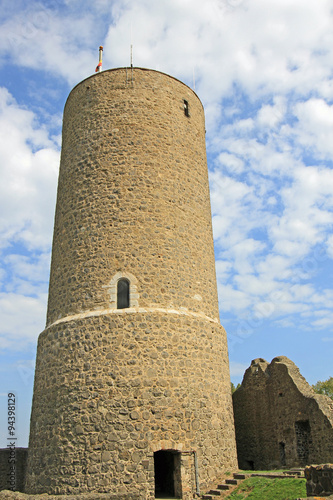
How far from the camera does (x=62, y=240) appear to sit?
46.4 feet

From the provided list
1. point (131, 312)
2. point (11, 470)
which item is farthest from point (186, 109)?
point (11, 470)

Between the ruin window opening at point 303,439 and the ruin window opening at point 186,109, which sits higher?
the ruin window opening at point 186,109

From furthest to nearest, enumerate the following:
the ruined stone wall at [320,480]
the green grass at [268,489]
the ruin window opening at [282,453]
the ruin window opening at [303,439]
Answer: the ruin window opening at [282,453], the ruin window opening at [303,439], the green grass at [268,489], the ruined stone wall at [320,480]

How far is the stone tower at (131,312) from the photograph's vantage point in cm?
1121

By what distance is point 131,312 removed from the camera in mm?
12164

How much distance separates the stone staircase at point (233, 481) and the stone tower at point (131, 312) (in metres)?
0.40

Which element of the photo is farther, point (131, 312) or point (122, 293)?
point (122, 293)

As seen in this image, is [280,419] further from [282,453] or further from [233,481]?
[233,481]

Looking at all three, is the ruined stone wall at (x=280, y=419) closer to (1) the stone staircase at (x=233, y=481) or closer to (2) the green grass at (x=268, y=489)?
(1) the stone staircase at (x=233, y=481)

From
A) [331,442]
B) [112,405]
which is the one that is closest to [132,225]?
[112,405]

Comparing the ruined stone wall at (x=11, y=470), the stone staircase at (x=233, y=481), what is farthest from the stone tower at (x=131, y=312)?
the ruined stone wall at (x=11, y=470)

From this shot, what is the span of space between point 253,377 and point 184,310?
18.8 feet

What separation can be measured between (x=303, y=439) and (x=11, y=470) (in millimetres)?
9759

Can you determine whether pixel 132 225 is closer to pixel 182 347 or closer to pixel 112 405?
pixel 182 347
